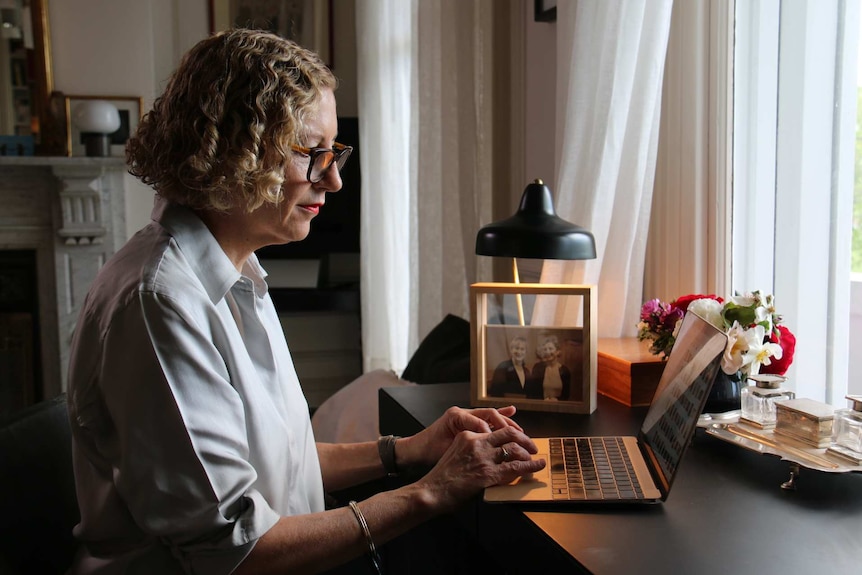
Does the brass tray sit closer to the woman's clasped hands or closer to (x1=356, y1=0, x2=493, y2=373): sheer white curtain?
the woman's clasped hands

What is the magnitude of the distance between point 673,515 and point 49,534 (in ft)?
2.65

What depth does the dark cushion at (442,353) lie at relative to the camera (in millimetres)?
2234

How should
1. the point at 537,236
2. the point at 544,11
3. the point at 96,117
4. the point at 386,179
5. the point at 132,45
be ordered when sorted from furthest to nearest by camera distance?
the point at 132,45 → the point at 96,117 → the point at 386,179 → the point at 544,11 → the point at 537,236

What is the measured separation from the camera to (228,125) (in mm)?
1044

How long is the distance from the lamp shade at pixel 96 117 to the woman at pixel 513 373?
10.6ft

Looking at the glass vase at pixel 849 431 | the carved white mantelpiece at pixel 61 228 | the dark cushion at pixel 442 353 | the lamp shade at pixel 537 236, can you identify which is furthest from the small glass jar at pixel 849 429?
the carved white mantelpiece at pixel 61 228

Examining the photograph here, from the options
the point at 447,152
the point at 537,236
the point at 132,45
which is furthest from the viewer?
the point at 132,45

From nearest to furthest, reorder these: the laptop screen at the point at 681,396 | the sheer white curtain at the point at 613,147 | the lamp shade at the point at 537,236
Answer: the laptop screen at the point at 681,396 < the lamp shade at the point at 537,236 < the sheer white curtain at the point at 613,147

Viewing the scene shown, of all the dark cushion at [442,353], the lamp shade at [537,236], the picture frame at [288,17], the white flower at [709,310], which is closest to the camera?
the white flower at [709,310]

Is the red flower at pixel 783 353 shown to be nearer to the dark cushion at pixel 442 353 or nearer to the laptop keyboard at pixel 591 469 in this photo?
the laptop keyboard at pixel 591 469

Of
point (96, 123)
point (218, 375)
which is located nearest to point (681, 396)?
point (218, 375)

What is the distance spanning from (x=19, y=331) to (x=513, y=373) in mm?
3598

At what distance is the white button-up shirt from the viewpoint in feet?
2.92

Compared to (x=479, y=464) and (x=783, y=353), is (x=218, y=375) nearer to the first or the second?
(x=479, y=464)
